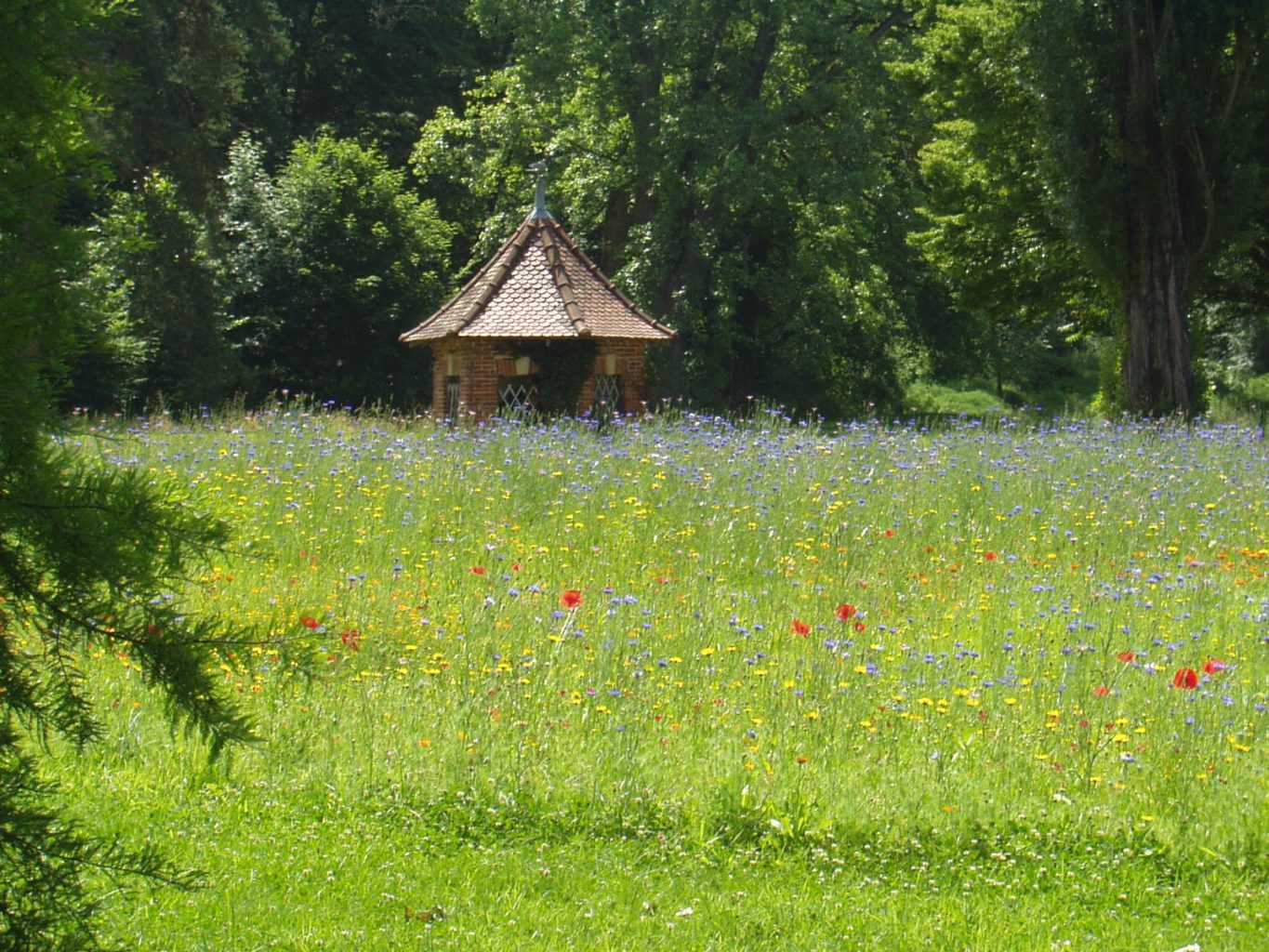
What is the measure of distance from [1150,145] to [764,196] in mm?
7655

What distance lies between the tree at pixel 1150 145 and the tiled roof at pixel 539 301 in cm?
668

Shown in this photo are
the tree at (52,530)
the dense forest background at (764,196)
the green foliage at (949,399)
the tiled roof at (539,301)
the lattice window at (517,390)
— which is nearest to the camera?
the tree at (52,530)

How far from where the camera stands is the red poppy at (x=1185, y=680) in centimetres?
615

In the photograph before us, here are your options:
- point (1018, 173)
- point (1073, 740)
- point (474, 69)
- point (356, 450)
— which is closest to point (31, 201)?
point (1073, 740)

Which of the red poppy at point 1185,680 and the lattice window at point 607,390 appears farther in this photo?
the lattice window at point 607,390

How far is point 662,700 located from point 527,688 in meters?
0.66

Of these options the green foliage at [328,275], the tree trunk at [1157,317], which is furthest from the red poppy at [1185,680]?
the green foliage at [328,275]

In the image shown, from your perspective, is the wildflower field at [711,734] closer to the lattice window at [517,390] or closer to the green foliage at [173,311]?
the lattice window at [517,390]

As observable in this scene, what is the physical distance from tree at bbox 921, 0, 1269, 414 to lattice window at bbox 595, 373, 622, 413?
7298 millimetres

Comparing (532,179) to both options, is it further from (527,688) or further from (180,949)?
(180,949)

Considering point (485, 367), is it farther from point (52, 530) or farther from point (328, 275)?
point (52, 530)

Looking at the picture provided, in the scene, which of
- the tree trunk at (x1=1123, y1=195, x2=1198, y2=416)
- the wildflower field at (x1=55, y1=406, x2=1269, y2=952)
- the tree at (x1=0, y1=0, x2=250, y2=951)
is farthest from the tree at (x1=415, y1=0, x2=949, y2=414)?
the tree at (x1=0, y1=0, x2=250, y2=951)

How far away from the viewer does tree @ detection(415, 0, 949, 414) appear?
25234mm

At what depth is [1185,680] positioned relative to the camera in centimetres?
617
